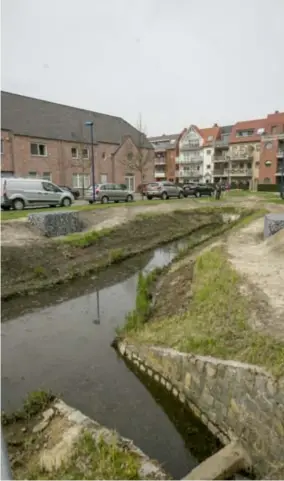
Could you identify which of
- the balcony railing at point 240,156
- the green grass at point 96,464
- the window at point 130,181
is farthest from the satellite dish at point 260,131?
the green grass at point 96,464

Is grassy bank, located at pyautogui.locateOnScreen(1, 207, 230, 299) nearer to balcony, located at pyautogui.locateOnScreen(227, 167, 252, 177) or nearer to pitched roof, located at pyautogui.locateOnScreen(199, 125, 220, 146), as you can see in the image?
balcony, located at pyautogui.locateOnScreen(227, 167, 252, 177)

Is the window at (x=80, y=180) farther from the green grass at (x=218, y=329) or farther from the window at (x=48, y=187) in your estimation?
the green grass at (x=218, y=329)

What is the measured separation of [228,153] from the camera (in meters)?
57.0

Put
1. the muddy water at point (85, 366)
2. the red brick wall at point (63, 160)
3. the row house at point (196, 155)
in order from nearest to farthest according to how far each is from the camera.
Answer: the muddy water at point (85, 366)
the red brick wall at point (63, 160)
the row house at point (196, 155)

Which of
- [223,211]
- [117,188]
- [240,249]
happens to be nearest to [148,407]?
[240,249]

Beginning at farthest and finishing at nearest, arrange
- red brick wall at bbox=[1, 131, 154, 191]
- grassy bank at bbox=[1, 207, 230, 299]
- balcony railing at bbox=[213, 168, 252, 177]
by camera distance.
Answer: balcony railing at bbox=[213, 168, 252, 177]
red brick wall at bbox=[1, 131, 154, 191]
grassy bank at bbox=[1, 207, 230, 299]

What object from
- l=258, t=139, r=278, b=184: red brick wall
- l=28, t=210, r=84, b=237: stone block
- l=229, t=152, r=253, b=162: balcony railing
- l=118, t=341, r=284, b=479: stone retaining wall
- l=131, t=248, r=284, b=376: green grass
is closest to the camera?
l=118, t=341, r=284, b=479: stone retaining wall

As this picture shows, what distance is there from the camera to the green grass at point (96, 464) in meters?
3.46

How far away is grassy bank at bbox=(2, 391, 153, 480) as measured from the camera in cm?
350

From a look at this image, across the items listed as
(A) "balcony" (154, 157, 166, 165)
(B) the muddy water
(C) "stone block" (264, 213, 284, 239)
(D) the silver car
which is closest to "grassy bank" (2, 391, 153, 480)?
(B) the muddy water

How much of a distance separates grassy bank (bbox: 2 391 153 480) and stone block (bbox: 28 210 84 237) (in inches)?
371

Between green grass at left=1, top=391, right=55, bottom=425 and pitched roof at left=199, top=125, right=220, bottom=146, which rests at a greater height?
pitched roof at left=199, top=125, right=220, bottom=146

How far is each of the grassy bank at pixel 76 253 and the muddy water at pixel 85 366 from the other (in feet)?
2.78

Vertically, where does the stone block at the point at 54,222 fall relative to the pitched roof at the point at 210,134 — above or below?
below
